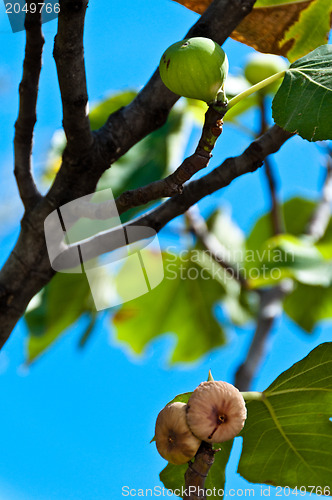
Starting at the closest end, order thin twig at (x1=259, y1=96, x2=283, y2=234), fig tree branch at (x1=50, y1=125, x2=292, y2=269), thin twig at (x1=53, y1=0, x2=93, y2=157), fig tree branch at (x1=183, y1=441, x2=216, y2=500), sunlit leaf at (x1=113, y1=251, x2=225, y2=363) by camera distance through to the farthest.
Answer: fig tree branch at (x1=183, y1=441, x2=216, y2=500) < thin twig at (x1=53, y1=0, x2=93, y2=157) < fig tree branch at (x1=50, y1=125, x2=292, y2=269) < thin twig at (x1=259, y1=96, x2=283, y2=234) < sunlit leaf at (x1=113, y1=251, x2=225, y2=363)

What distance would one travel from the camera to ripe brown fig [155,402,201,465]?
0.52 m

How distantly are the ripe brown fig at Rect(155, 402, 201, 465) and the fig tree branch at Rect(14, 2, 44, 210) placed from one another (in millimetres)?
479

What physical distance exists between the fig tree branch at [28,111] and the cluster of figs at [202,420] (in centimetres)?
49

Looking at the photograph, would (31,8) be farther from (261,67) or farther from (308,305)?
(308,305)

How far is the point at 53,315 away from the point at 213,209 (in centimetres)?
86

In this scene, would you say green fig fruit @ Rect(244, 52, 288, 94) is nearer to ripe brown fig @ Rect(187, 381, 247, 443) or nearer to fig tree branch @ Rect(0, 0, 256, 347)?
fig tree branch @ Rect(0, 0, 256, 347)

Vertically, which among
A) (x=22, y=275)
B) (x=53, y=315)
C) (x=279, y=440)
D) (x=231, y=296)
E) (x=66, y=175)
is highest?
(x=231, y=296)

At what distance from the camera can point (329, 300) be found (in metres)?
2.06

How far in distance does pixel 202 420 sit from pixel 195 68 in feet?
1.03

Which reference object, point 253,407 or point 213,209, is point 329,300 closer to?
point 213,209

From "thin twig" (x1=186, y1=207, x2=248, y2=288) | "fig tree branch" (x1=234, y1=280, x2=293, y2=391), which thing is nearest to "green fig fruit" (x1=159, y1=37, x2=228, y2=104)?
"fig tree branch" (x1=234, y1=280, x2=293, y2=391)

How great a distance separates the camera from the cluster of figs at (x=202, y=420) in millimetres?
518

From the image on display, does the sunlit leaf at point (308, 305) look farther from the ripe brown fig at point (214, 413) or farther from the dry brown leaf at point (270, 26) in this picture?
the ripe brown fig at point (214, 413)

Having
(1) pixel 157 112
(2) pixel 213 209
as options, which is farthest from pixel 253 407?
(2) pixel 213 209
